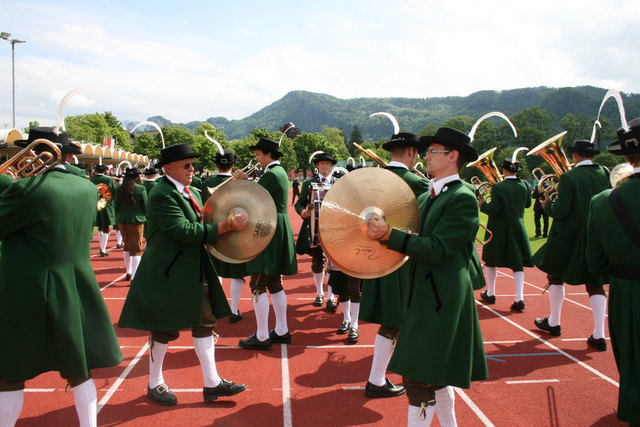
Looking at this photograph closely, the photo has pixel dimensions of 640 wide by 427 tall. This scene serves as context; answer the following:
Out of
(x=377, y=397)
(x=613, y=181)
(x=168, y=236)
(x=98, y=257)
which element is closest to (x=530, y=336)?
(x=613, y=181)

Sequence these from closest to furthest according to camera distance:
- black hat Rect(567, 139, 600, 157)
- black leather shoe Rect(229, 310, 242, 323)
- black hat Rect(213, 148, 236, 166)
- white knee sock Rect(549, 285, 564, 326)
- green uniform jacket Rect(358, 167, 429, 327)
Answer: green uniform jacket Rect(358, 167, 429, 327) → black hat Rect(567, 139, 600, 157) → white knee sock Rect(549, 285, 564, 326) → black hat Rect(213, 148, 236, 166) → black leather shoe Rect(229, 310, 242, 323)

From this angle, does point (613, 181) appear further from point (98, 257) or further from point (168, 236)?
point (98, 257)

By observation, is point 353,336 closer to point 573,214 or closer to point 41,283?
point 573,214

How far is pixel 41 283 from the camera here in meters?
2.91

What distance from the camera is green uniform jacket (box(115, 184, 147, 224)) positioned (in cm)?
859

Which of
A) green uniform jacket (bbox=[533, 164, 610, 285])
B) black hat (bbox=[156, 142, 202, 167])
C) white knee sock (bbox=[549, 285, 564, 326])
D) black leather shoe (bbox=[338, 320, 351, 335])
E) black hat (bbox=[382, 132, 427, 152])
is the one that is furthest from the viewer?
black leather shoe (bbox=[338, 320, 351, 335])

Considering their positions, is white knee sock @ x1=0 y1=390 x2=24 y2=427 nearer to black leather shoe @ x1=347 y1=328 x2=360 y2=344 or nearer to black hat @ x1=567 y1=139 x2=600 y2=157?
black leather shoe @ x1=347 y1=328 x2=360 y2=344

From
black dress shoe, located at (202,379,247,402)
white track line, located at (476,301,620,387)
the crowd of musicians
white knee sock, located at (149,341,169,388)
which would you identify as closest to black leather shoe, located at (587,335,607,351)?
white track line, located at (476,301,620,387)

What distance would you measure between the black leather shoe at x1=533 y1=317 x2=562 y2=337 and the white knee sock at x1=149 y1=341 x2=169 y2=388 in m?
4.99

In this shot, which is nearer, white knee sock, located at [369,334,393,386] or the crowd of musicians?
the crowd of musicians

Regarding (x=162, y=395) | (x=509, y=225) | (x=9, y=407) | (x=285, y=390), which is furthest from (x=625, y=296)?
(x=509, y=225)

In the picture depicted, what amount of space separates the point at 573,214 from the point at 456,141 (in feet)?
11.8

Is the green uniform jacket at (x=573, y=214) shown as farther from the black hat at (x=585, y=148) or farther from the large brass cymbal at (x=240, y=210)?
the large brass cymbal at (x=240, y=210)

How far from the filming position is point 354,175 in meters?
2.78
